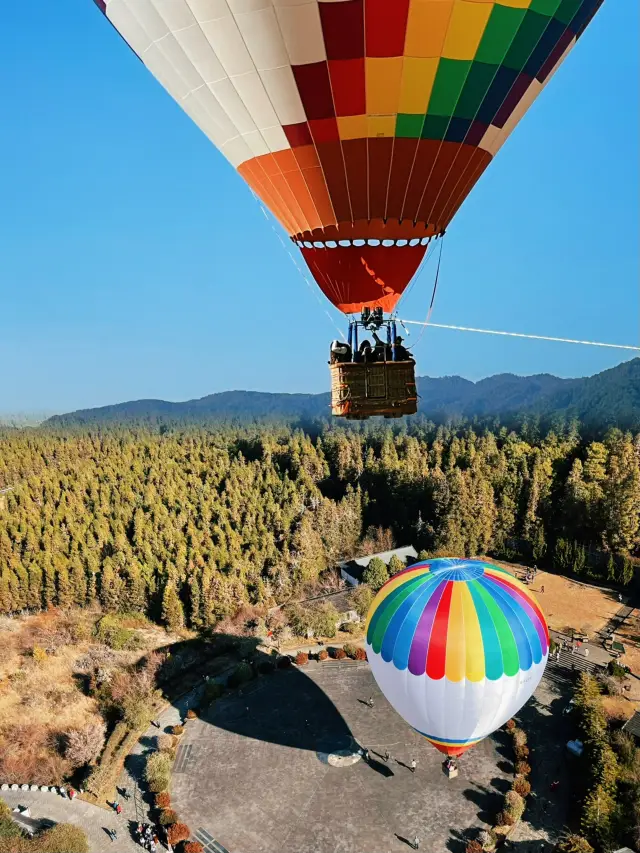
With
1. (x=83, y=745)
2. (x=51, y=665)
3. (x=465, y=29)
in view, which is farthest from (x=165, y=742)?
(x=465, y=29)

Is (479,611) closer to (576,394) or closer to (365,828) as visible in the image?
(365,828)

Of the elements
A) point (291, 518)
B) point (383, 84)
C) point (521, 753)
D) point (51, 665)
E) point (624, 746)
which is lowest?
point (51, 665)

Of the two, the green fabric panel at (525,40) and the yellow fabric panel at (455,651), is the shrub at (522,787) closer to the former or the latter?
the yellow fabric panel at (455,651)

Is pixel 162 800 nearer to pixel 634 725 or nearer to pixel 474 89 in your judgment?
pixel 634 725

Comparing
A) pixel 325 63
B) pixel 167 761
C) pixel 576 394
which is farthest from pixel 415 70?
pixel 576 394

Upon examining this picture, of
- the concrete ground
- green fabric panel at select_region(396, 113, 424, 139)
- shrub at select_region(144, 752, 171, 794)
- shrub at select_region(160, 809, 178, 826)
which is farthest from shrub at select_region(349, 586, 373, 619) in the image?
green fabric panel at select_region(396, 113, 424, 139)

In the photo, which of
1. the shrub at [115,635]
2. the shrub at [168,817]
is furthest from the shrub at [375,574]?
the shrub at [168,817]
